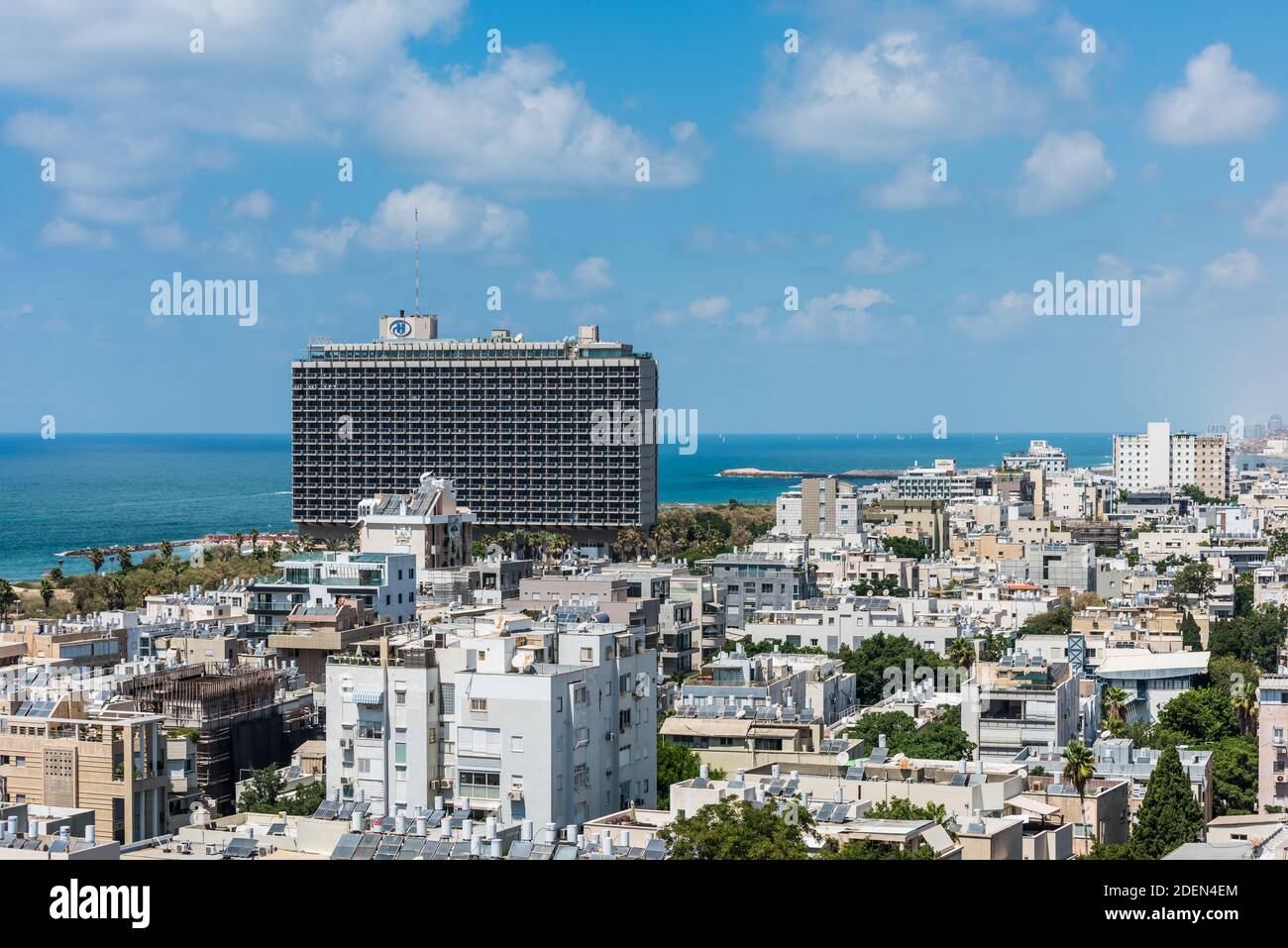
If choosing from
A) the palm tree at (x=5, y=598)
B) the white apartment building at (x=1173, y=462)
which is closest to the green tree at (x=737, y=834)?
the palm tree at (x=5, y=598)

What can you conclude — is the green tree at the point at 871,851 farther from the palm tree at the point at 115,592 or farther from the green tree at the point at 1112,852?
the palm tree at the point at 115,592

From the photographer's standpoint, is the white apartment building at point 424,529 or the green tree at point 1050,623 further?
the white apartment building at point 424,529

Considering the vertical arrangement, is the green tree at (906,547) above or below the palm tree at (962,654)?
above

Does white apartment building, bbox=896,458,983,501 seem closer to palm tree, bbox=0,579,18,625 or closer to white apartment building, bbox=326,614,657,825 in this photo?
A: palm tree, bbox=0,579,18,625

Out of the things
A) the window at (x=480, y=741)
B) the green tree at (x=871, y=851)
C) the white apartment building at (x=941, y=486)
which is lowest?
the green tree at (x=871, y=851)

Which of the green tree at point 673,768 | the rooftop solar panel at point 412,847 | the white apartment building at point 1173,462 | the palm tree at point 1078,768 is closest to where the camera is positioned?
the rooftop solar panel at point 412,847

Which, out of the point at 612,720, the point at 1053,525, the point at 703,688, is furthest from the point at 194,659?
the point at 1053,525

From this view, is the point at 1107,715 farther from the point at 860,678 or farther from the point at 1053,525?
the point at 1053,525
